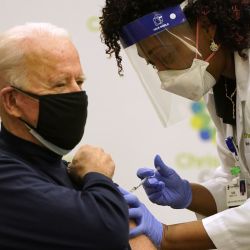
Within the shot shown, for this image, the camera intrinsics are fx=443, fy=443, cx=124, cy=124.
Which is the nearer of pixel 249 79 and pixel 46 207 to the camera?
pixel 46 207

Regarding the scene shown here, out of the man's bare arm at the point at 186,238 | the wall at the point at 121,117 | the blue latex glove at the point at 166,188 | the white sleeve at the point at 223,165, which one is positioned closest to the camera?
the man's bare arm at the point at 186,238

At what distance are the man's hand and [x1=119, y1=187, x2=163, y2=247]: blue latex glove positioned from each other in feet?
0.59

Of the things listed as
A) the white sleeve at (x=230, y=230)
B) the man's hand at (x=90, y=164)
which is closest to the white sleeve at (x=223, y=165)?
the white sleeve at (x=230, y=230)

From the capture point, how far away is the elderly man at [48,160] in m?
0.90

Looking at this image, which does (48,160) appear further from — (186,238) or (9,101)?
(186,238)

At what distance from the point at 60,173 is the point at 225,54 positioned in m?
0.83

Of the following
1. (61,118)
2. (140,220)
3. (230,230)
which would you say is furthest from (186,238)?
(61,118)

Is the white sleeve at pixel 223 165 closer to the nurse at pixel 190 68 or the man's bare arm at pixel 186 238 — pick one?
the nurse at pixel 190 68

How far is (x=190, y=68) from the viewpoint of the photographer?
1.57 meters

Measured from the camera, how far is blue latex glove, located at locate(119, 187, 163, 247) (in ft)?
4.15

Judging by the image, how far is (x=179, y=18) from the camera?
4.93 ft

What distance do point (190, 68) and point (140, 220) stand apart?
1.92 ft

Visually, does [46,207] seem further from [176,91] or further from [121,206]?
[176,91]

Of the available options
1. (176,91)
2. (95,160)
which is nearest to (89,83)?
(176,91)
